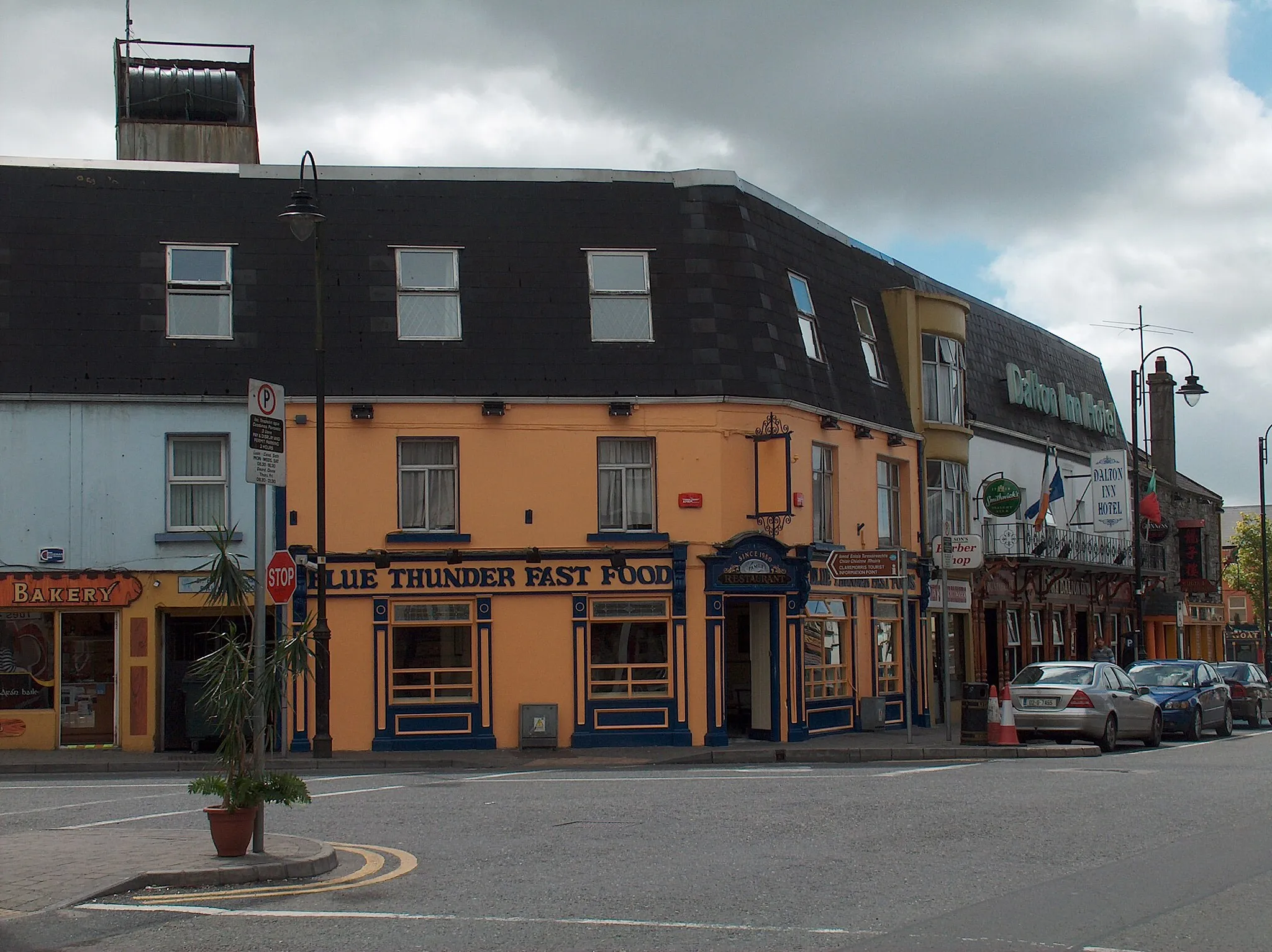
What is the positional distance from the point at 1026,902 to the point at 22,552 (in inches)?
769

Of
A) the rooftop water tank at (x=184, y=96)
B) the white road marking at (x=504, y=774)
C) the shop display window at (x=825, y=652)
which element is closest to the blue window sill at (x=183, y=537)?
the white road marking at (x=504, y=774)

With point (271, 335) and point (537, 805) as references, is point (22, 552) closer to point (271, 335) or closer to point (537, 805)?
point (271, 335)

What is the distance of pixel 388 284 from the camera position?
86.9 ft

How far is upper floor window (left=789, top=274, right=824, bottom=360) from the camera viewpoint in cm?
2893

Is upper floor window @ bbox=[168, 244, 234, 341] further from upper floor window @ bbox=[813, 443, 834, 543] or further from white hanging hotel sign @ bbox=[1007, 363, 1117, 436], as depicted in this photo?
white hanging hotel sign @ bbox=[1007, 363, 1117, 436]

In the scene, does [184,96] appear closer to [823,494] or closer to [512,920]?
[823,494]

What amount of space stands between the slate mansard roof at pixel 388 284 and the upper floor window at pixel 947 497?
5413 millimetres

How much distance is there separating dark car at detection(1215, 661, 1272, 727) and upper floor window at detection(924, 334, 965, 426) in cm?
779

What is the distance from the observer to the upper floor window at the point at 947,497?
32781 millimetres

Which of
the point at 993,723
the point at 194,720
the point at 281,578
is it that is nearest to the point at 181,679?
the point at 194,720

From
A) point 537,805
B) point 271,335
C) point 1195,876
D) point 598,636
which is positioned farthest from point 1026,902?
point 271,335

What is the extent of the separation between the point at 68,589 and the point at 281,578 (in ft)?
16.6

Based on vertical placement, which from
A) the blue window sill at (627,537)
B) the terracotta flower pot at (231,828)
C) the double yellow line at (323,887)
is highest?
the blue window sill at (627,537)

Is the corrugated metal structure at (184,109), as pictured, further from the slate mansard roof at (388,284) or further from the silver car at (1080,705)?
the silver car at (1080,705)
